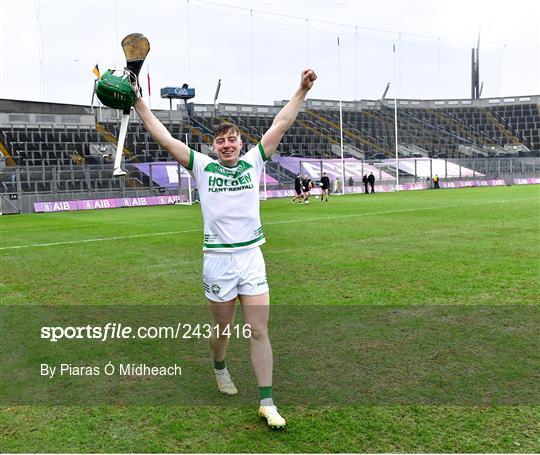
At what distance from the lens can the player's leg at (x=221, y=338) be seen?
14.7 ft

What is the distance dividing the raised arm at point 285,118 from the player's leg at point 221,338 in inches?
48.6

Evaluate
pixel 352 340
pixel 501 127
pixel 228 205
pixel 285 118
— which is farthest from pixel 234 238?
pixel 501 127

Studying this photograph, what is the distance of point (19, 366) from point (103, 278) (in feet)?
14.2

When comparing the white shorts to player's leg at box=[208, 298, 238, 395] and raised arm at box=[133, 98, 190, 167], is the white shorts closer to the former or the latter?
player's leg at box=[208, 298, 238, 395]

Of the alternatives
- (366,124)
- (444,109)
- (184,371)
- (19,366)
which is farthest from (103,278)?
(444,109)

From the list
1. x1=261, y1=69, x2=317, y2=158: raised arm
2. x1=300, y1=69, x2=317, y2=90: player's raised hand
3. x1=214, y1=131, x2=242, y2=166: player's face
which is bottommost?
x1=214, y1=131, x2=242, y2=166: player's face

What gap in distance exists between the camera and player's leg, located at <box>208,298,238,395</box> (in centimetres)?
448

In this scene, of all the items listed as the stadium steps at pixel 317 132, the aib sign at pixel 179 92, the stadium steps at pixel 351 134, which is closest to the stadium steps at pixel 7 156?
the aib sign at pixel 179 92

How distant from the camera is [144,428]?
4.10 m

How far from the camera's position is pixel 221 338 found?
15.5 ft

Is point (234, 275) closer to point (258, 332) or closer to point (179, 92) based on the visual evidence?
point (258, 332)

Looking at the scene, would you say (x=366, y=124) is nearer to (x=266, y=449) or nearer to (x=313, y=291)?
(x=313, y=291)

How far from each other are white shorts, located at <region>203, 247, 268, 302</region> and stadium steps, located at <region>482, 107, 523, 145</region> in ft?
231

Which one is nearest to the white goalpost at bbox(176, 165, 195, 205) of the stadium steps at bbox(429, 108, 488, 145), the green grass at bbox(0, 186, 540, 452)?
the green grass at bbox(0, 186, 540, 452)
